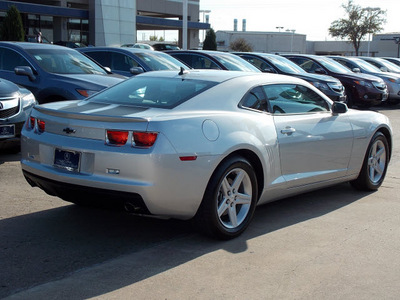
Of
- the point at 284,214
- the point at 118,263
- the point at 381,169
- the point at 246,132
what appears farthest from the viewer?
the point at 381,169

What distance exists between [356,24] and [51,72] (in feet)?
215

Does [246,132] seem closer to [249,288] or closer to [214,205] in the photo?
[214,205]

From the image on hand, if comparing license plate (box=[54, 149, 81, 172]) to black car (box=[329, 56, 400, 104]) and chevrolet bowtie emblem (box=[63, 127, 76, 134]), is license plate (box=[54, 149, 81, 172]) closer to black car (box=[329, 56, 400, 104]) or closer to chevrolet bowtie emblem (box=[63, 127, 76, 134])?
chevrolet bowtie emblem (box=[63, 127, 76, 134])

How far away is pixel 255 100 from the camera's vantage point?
5.38m

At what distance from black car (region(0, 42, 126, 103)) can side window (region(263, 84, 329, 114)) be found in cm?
404

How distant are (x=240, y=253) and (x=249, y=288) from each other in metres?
0.70

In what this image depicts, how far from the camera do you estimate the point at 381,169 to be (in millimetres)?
7000

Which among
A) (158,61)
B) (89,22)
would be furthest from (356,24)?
(158,61)

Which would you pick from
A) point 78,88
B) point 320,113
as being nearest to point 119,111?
point 320,113

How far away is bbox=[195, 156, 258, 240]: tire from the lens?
4.62 m

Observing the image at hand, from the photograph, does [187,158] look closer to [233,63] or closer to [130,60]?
[130,60]

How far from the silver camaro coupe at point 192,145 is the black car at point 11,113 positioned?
2397mm

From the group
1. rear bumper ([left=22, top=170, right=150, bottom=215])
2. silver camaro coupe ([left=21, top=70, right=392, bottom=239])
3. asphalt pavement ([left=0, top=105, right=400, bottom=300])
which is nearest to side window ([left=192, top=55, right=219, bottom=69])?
silver camaro coupe ([left=21, top=70, right=392, bottom=239])

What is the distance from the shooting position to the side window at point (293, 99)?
557cm
